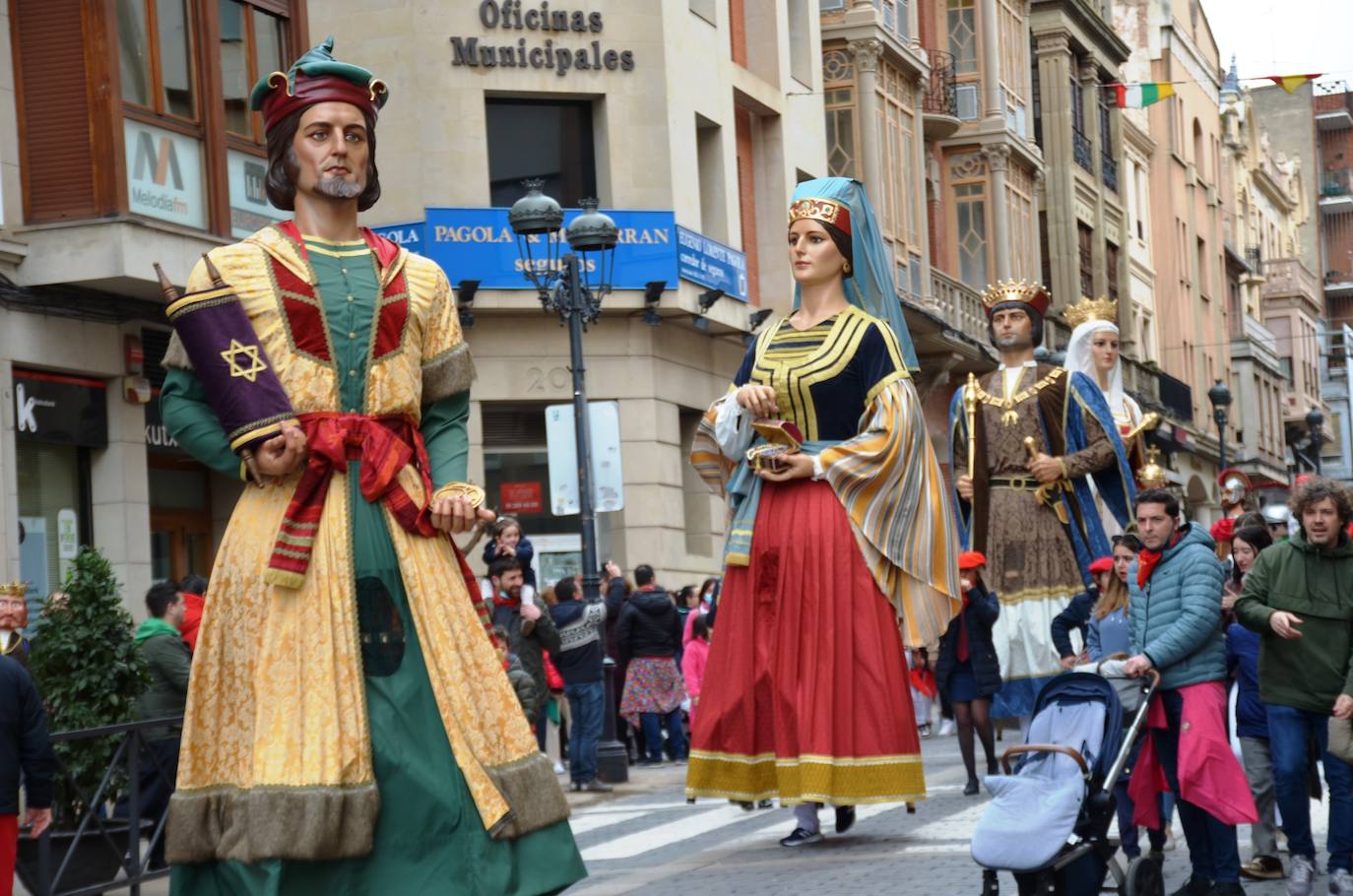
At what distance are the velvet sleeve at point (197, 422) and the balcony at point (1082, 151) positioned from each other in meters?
49.4

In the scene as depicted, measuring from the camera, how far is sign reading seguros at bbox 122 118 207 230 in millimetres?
20344

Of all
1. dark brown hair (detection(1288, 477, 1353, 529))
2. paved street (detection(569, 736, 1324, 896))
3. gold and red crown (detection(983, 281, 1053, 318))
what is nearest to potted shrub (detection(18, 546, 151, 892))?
paved street (detection(569, 736, 1324, 896))

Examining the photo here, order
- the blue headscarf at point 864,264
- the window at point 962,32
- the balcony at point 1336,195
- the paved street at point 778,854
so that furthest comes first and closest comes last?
1. the balcony at point 1336,195
2. the window at point 962,32
3. the blue headscarf at point 864,264
4. the paved street at point 778,854

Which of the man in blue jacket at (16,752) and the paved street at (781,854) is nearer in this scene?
the man in blue jacket at (16,752)

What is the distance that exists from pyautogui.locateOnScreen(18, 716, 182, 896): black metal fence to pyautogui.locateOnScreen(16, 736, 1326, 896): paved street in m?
0.63

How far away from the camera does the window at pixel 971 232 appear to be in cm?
4659

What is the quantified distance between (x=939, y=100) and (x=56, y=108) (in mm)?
26473

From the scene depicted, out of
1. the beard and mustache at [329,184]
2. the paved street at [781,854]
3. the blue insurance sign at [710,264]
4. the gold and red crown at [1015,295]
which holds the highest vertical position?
the blue insurance sign at [710,264]

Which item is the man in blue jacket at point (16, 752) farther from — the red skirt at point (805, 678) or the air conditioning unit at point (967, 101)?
the air conditioning unit at point (967, 101)

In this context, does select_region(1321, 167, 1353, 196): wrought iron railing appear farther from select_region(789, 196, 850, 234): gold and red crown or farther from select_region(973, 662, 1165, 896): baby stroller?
select_region(973, 662, 1165, 896): baby stroller

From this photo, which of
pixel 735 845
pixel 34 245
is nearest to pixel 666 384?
pixel 34 245

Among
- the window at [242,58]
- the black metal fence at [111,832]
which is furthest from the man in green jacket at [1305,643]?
the window at [242,58]

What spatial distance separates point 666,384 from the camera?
3077 cm

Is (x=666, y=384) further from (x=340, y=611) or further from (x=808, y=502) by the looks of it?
(x=340, y=611)
